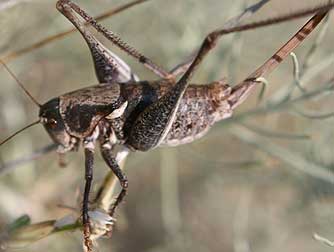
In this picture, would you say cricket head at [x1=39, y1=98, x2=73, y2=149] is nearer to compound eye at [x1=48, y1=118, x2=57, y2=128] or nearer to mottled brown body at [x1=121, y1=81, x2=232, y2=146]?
compound eye at [x1=48, y1=118, x2=57, y2=128]

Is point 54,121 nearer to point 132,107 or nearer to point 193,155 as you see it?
point 132,107

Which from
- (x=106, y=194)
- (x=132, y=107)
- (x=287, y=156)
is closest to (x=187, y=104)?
(x=132, y=107)

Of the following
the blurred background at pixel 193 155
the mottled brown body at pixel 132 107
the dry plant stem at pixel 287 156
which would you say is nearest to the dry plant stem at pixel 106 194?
the mottled brown body at pixel 132 107

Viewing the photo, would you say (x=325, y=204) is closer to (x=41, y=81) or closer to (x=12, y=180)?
(x=12, y=180)

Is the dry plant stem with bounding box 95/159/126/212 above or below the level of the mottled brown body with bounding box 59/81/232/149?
below

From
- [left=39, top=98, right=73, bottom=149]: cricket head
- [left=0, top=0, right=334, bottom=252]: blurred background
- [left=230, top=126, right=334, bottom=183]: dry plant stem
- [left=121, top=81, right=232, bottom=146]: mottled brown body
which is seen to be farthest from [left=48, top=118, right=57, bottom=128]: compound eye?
[left=230, top=126, right=334, bottom=183]: dry plant stem
